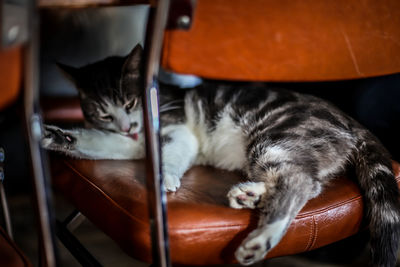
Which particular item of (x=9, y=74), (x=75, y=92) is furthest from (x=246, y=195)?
(x=75, y=92)

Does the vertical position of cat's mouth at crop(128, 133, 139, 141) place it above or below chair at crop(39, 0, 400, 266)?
below

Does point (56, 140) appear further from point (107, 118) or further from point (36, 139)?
point (36, 139)

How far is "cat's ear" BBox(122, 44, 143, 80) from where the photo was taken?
42.8 inches

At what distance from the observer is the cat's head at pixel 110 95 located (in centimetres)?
121

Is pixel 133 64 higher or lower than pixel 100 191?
higher

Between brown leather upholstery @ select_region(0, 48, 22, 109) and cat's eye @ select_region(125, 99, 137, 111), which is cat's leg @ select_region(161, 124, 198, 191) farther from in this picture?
brown leather upholstery @ select_region(0, 48, 22, 109)

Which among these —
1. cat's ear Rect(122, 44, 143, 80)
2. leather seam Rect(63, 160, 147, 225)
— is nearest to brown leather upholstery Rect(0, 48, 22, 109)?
leather seam Rect(63, 160, 147, 225)

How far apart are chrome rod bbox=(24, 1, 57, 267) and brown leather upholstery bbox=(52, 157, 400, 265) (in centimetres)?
14

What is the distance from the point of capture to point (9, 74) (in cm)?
50

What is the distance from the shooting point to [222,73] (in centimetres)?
57

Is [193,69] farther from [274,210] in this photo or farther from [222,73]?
[274,210]

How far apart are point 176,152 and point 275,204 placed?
40 cm

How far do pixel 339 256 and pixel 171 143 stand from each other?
0.81 m

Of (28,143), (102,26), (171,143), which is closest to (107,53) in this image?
(102,26)
